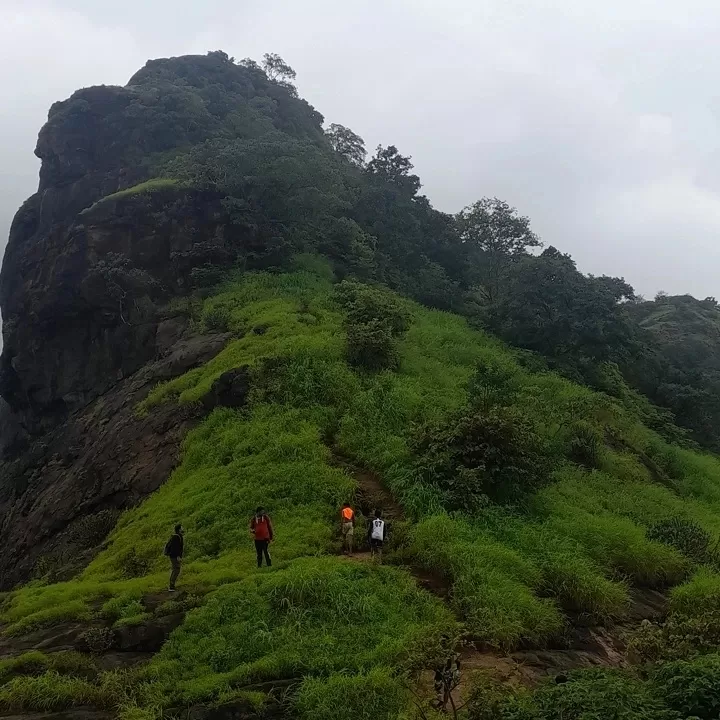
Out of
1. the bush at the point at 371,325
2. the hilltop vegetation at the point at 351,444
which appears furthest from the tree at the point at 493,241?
the bush at the point at 371,325

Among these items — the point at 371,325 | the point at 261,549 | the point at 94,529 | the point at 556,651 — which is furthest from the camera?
the point at 371,325

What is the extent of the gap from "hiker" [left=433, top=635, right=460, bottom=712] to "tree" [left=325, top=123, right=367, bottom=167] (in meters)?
49.3

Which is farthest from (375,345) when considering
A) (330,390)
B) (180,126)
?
(180,126)

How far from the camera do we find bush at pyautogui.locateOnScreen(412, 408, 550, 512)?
637 inches

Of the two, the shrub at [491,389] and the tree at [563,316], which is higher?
the tree at [563,316]

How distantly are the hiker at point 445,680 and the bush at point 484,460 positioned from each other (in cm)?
634

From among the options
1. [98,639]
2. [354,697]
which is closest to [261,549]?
[98,639]

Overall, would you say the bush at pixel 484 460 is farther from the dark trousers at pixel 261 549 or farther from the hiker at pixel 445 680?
the hiker at pixel 445 680

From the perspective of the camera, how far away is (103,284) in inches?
1312

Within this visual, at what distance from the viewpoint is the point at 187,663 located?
10539 millimetres

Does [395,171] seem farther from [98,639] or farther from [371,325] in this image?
[98,639]

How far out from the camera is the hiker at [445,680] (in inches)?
349

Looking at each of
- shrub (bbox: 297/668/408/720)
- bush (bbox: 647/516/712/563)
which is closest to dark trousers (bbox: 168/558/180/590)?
shrub (bbox: 297/668/408/720)

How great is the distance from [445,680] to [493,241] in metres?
33.0
